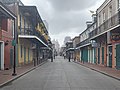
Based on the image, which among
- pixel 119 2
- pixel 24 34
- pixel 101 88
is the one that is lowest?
pixel 101 88

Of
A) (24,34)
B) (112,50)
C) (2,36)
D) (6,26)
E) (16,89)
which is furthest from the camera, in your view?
(24,34)

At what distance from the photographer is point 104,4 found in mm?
28969

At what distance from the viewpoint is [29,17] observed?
35406mm

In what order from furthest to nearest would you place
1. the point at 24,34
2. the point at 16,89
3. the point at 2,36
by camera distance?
the point at 24,34 → the point at 2,36 → the point at 16,89

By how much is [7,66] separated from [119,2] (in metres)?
11.3

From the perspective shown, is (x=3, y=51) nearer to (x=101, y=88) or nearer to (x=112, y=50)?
(x=112, y=50)

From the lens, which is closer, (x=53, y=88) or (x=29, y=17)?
(x=53, y=88)

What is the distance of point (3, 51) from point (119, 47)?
10.0 meters

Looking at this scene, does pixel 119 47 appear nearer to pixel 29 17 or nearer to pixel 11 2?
pixel 11 2

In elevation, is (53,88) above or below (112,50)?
below

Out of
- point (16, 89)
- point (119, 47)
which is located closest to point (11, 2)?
point (119, 47)

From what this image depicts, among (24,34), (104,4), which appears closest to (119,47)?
(104,4)

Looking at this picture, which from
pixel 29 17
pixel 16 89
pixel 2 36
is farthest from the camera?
pixel 29 17

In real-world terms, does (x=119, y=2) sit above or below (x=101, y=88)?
above
